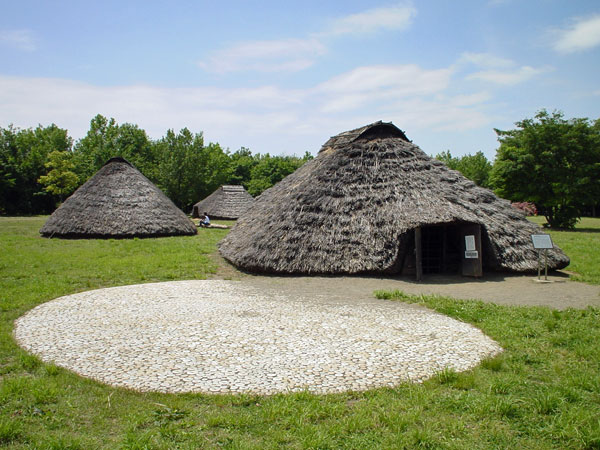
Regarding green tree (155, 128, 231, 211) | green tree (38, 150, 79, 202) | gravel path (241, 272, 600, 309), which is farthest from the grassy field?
green tree (38, 150, 79, 202)

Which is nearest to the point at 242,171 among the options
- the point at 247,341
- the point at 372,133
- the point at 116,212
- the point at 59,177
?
the point at 59,177

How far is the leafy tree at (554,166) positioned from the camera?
26.1 m

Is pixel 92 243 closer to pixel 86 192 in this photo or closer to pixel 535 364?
pixel 86 192

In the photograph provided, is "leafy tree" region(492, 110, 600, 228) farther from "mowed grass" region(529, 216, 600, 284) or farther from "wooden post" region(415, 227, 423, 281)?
"wooden post" region(415, 227, 423, 281)

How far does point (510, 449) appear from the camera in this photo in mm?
3807

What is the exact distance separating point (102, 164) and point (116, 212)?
32585mm

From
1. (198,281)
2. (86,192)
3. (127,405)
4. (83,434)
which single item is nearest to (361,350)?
(127,405)

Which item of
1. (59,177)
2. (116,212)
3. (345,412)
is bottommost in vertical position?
(345,412)

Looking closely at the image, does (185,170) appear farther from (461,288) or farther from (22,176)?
(461,288)

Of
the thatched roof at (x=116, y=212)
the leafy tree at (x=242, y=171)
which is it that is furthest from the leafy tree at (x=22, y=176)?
the thatched roof at (x=116, y=212)

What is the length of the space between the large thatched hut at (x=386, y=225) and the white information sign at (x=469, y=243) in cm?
3

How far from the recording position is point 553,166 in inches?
1052

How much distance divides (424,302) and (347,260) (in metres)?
3.38

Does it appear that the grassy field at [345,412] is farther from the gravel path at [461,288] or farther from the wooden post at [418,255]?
the wooden post at [418,255]
